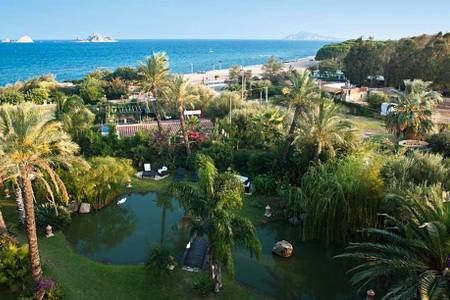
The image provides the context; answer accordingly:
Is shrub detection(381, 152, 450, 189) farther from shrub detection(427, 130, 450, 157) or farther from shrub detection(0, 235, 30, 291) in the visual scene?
shrub detection(0, 235, 30, 291)

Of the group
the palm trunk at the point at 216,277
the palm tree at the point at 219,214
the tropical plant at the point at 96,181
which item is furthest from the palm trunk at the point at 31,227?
the tropical plant at the point at 96,181

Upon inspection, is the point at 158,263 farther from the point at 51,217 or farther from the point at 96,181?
the point at 96,181

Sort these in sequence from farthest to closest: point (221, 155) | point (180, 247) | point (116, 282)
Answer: point (221, 155) < point (180, 247) < point (116, 282)

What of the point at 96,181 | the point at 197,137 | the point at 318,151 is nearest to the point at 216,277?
the point at 96,181

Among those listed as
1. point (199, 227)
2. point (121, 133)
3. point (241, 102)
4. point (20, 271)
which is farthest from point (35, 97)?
point (199, 227)

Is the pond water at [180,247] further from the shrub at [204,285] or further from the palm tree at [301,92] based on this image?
the palm tree at [301,92]

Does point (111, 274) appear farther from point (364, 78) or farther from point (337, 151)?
point (364, 78)
